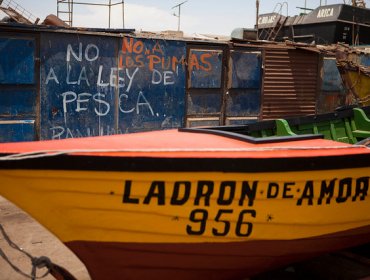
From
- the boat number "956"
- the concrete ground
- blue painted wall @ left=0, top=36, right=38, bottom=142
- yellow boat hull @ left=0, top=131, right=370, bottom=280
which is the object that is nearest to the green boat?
yellow boat hull @ left=0, top=131, right=370, bottom=280

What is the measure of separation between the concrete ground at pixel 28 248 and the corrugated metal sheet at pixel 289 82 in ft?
21.4

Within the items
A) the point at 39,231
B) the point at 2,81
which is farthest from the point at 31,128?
the point at 39,231

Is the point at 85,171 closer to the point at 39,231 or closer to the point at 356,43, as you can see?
the point at 39,231

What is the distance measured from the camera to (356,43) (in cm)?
1912

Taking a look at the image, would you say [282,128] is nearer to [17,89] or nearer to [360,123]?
[360,123]

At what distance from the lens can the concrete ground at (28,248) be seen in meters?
4.23

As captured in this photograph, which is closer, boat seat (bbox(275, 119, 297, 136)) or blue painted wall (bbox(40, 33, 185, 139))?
boat seat (bbox(275, 119, 297, 136))

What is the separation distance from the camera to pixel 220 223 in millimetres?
3455

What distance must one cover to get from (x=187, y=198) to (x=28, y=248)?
8.06 feet

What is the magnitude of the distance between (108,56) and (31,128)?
6.67 ft

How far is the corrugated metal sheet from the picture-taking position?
10.2 metres

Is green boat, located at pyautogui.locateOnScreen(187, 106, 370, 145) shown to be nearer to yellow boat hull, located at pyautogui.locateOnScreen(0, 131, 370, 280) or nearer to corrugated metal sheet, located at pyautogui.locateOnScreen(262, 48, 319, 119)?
yellow boat hull, located at pyautogui.locateOnScreen(0, 131, 370, 280)

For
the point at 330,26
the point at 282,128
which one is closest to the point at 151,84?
the point at 282,128

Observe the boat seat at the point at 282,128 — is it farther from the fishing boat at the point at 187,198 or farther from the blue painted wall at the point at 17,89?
the blue painted wall at the point at 17,89
